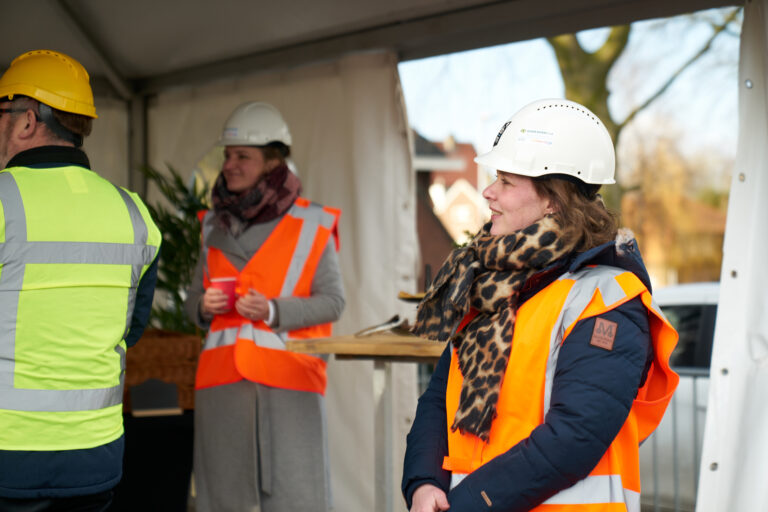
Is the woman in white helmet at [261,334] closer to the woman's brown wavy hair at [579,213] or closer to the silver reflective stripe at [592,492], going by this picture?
the woman's brown wavy hair at [579,213]

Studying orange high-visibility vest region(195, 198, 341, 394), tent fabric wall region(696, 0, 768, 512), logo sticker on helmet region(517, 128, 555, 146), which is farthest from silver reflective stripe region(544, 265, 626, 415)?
orange high-visibility vest region(195, 198, 341, 394)

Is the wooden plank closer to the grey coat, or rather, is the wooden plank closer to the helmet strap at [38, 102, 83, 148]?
the grey coat

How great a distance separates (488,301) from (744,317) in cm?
182

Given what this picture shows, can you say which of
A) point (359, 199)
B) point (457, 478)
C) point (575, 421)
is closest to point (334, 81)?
point (359, 199)

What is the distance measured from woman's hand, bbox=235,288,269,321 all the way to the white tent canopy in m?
1.46

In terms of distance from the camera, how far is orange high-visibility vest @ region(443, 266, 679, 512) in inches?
70.8

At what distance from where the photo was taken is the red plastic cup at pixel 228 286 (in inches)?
141

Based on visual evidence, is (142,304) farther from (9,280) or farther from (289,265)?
(289,265)

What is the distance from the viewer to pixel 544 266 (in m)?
1.91

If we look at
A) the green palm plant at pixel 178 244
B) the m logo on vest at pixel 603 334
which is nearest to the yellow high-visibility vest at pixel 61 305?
the m logo on vest at pixel 603 334

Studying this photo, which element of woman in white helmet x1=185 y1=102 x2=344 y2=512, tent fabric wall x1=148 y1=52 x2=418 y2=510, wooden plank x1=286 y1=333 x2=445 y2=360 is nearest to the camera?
wooden plank x1=286 y1=333 x2=445 y2=360

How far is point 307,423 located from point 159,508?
1.17 meters

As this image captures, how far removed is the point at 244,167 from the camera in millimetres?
3885

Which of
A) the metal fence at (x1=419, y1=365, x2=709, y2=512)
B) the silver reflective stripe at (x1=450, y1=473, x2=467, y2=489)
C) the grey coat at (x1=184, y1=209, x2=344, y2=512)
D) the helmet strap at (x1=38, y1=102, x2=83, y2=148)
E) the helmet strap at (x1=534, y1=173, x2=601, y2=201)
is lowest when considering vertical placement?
the metal fence at (x1=419, y1=365, x2=709, y2=512)
